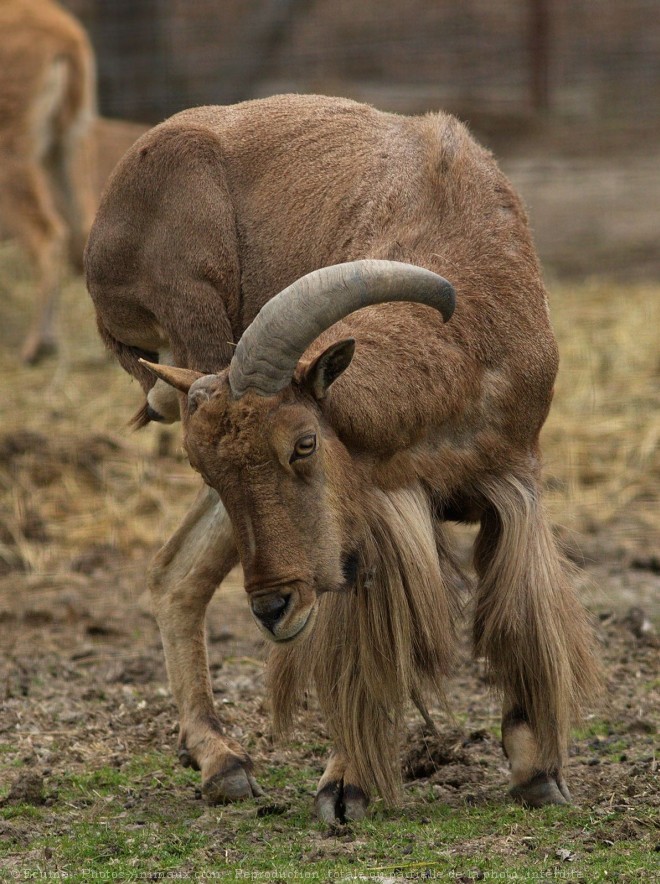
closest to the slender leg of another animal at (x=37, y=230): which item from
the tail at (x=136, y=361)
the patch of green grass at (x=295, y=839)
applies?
the tail at (x=136, y=361)

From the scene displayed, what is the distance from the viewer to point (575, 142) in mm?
13758

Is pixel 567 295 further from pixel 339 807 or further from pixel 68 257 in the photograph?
pixel 339 807

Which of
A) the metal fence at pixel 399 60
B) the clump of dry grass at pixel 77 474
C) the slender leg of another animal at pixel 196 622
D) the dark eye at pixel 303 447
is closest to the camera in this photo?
the dark eye at pixel 303 447

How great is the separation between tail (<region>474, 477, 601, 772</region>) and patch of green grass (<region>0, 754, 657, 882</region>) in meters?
0.28

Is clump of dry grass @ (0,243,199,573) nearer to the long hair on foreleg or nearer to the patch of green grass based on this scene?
the patch of green grass

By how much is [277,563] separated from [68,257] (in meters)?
9.22

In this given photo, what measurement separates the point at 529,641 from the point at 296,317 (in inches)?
51.1

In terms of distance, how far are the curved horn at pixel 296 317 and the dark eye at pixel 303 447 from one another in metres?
0.14

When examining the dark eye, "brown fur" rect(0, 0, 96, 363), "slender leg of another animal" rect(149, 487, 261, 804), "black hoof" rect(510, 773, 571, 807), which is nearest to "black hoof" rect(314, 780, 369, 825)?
"slender leg of another animal" rect(149, 487, 261, 804)

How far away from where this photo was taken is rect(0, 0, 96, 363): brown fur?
34.3 feet

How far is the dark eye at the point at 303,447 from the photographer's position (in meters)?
3.65

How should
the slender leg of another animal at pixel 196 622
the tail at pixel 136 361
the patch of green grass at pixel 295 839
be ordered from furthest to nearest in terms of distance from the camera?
the tail at pixel 136 361, the slender leg of another animal at pixel 196 622, the patch of green grass at pixel 295 839

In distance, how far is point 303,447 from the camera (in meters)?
3.66

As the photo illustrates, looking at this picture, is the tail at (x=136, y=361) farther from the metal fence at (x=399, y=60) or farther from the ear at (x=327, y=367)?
the metal fence at (x=399, y=60)
